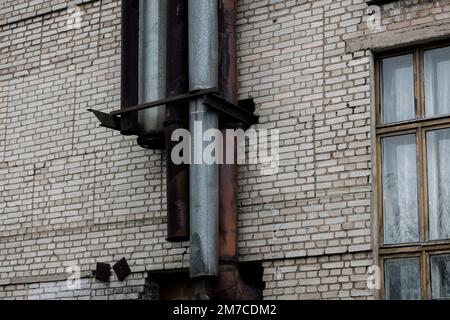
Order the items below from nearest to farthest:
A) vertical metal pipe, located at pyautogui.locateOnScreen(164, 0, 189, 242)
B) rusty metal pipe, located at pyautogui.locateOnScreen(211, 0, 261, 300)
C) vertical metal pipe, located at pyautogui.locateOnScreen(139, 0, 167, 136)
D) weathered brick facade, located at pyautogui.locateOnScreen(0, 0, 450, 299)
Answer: weathered brick facade, located at pyautogui.locateOnScreen(0, 0, 450, 299), rusty metal pipe, located at pyautogui.locateOnScreen(211, 0, 261, 300), vertical metal pipe, located at pyautogui.locateOnScreen(164, 0, 189, 242), vertical metal pipe, located at pyautogui.locateOnScreen(139, 0, 167, 136)

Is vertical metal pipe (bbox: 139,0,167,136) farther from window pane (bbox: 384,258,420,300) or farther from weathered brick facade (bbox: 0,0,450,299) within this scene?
window pane (bbox: 384,258,420,300)

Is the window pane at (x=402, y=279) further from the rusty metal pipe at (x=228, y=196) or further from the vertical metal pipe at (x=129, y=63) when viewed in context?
the vertical metal pipe at (x=129, y=63)

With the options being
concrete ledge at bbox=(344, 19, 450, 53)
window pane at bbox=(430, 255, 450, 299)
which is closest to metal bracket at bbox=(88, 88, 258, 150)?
concrete ledge at bbox=(344, 19, 450, 53)

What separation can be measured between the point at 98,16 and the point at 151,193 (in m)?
2.03

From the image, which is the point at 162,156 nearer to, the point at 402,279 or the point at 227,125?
the point at 227,125

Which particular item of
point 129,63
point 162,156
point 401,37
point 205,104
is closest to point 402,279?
point 401,37

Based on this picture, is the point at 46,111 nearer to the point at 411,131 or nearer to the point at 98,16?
the point at 98,16

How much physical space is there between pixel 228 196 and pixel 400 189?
4.80ft

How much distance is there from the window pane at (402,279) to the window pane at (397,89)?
3.94ft

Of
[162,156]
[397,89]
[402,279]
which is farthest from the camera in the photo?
[162,156]

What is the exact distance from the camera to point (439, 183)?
7.95 m

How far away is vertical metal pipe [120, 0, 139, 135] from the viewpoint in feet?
29.4

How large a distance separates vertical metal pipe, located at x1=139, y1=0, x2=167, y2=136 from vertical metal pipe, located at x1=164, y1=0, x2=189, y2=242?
0.20 metres

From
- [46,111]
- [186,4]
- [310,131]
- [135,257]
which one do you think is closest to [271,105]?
[310,131]
